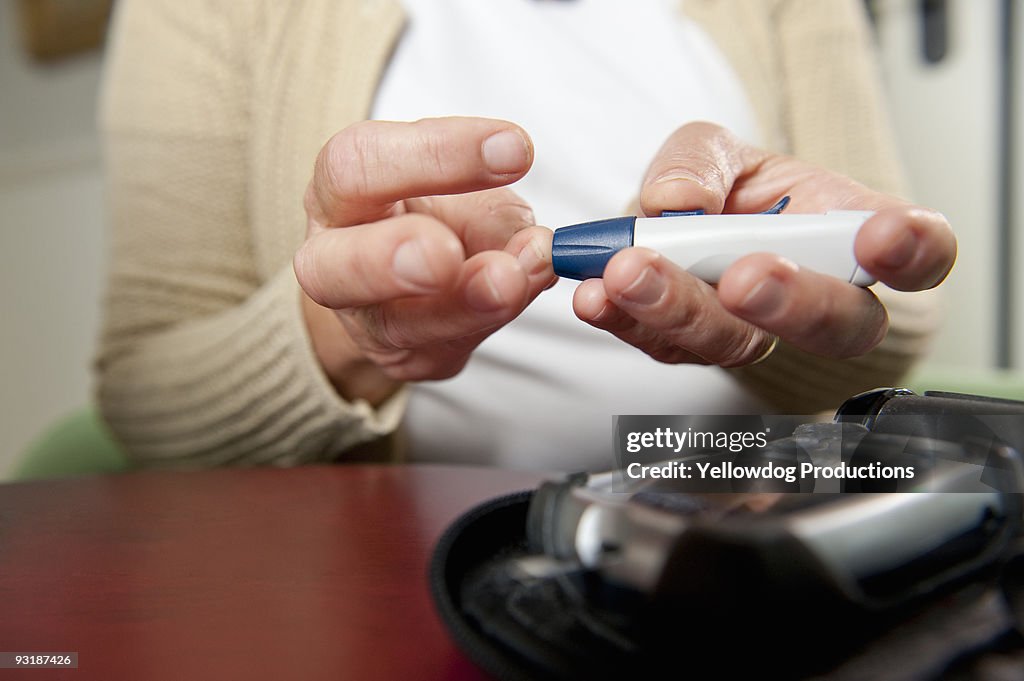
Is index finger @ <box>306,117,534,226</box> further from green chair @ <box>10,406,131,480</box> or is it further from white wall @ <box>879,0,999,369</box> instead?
white wall @ <box>879,0,999,369</box>

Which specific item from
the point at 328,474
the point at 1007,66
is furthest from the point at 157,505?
the point at 1007,66

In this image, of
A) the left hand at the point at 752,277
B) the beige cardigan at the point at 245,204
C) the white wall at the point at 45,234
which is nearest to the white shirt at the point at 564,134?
the beige cardigan at the point at 245,204

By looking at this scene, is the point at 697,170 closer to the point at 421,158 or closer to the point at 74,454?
the point at 421,158

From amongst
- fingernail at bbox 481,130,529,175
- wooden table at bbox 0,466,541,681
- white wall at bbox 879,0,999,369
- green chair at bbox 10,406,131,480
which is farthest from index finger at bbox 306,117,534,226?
white wall at bbox 879,0,999,369

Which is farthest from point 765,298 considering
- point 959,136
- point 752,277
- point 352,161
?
point 959,136

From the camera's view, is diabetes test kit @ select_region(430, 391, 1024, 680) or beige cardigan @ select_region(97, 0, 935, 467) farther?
beige cardigan @ select_region(97, 0, 935, 467)

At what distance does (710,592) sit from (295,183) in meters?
0.26

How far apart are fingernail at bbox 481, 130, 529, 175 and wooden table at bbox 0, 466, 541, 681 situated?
107mm

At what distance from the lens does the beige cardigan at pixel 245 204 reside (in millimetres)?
370

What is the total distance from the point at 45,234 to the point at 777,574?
128 centimetres

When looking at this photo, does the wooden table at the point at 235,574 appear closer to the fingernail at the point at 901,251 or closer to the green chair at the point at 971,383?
the fingernail at the point at 901,251

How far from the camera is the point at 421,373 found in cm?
29

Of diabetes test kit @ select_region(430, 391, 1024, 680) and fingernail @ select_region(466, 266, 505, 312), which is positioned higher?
fingernail @ select_region(466, 266, 505, 312)

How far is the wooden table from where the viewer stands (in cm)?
17
